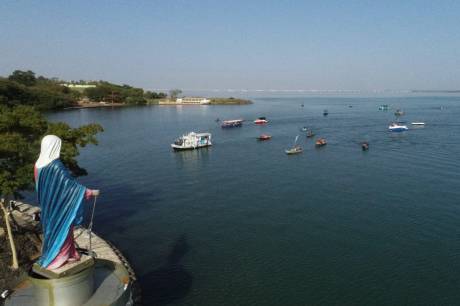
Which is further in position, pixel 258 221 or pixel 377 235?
pixel 258 221

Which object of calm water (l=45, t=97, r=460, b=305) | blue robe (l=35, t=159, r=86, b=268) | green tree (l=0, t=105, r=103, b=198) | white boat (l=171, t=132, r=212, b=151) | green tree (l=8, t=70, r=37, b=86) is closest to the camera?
blue robe (l=35, t=159, r=86, b=268)

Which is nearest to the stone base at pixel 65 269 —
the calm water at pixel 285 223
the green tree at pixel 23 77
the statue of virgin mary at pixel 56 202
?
the statue of virgin mary at pixel 56 202

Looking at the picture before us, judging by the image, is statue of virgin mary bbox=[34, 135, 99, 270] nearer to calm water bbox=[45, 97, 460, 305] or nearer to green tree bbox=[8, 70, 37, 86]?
calm water bbox=[45, 97, 460, 305]

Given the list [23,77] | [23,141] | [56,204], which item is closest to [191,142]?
[23,141]

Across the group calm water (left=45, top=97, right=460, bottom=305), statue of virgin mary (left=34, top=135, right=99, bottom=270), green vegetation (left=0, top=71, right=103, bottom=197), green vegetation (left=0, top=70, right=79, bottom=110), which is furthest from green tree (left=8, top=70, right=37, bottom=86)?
statue of virgin mary (left=34, top=135, right=99, bottom=270)

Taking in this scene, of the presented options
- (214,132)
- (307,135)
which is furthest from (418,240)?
(214,132)

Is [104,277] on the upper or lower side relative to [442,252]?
upper

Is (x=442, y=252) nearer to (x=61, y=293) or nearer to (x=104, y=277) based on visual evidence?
(x=104, y=277)
